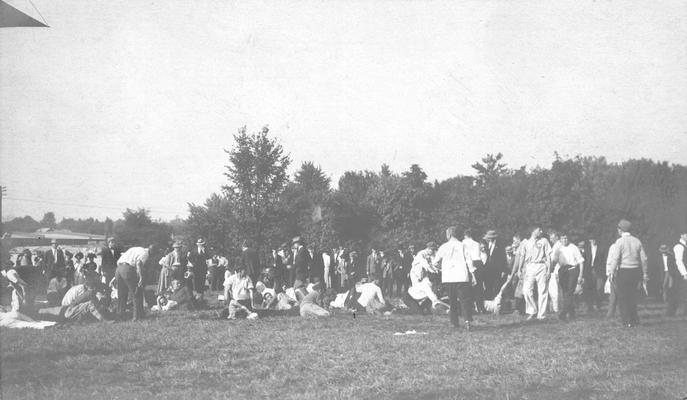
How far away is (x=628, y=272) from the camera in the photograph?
1062cm

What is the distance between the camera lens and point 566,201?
4775 centimetres

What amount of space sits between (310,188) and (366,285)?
63309 millimetres

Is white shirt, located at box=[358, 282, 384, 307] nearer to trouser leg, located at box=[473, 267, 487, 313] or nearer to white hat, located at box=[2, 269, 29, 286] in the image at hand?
trouser leg, located at box=[473, 267, 487, 313]

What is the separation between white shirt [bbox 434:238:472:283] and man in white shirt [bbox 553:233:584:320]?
3.03 meters

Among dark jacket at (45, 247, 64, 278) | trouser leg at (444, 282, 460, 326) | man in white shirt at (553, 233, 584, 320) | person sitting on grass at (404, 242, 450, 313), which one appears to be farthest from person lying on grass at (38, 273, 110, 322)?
man in white shirt at (553, 233, 584, 320)

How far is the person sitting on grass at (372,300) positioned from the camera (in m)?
14.1

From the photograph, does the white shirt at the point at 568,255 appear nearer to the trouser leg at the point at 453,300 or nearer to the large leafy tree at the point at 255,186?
the trouser leg at the point at 453,300

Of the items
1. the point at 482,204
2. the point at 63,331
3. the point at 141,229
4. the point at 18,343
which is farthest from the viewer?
the point at 482,204

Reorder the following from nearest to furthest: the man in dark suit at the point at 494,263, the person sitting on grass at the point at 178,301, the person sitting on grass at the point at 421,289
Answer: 1. the person sitting on grass at the point at 421,289
2. the man in dark suit at the point at 494,263
3. the person sitting on grass at the point at 178,301

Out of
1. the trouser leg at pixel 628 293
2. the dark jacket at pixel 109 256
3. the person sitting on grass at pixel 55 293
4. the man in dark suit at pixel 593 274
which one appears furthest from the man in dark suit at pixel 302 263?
the trouser leg at pixel 628 293

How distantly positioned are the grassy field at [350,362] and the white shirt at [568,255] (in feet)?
5.54

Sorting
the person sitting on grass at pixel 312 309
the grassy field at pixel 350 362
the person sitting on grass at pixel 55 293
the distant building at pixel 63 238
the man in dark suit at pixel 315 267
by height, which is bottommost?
the grassy field at pixel 350 362

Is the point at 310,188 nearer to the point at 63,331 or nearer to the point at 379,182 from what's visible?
the point at 379,182

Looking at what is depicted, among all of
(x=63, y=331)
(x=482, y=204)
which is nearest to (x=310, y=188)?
(x=482, y=204)
